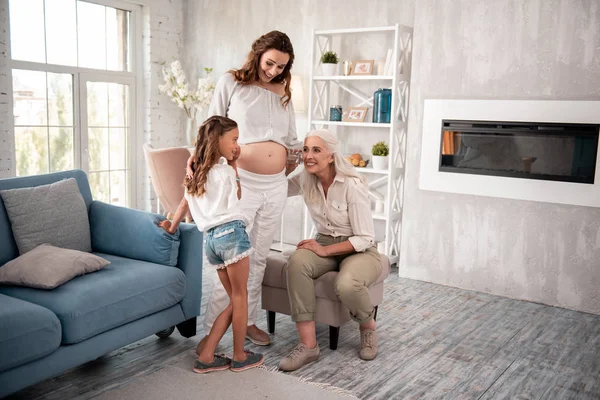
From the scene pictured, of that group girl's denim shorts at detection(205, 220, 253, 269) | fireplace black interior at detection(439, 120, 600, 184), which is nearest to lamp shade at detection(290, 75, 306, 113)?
fireplace black interior at detection(439, 120, 600, 184)

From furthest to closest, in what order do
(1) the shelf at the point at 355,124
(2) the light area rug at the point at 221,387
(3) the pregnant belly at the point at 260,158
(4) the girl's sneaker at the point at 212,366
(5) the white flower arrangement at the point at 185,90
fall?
(5) the white flower arrangement at the point at 185,90 → (1) the shelf at the point at 355,124 → (3) the pregnant belly at the point at 260,158 → (4) the girl's sneaker at the point at 212,366 → (2) the light area rug at the point at 221,387

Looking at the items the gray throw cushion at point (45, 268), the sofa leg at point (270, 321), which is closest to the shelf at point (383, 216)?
the sofa leg at point (270, 321)

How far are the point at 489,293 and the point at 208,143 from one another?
2.58 m

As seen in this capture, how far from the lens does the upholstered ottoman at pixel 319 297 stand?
301 centimetres

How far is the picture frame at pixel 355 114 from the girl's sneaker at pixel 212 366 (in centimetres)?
268

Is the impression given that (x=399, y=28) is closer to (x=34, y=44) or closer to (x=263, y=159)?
(x=263, y=159)

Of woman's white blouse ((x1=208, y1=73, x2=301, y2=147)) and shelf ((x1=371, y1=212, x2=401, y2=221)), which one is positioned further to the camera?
shelf ((x1=371, y1=212, x2=401, y2=221))

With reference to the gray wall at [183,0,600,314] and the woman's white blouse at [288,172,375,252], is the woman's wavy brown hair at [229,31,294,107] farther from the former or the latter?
the gray wall at [183,0,600,314]

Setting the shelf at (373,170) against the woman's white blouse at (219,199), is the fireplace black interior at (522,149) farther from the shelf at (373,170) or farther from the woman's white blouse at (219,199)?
the woman's white blouse at (219,199)

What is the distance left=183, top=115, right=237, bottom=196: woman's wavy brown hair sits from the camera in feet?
8.61

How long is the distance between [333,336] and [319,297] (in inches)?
9.0

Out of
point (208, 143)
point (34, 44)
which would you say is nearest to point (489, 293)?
point (208, 143)

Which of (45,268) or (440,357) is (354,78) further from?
(45,268)

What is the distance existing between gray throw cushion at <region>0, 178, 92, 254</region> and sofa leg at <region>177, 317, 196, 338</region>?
641 mm
